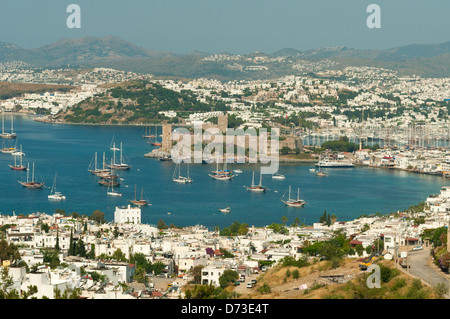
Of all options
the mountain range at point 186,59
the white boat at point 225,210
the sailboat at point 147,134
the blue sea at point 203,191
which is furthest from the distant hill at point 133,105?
the mountain range at point 186,59

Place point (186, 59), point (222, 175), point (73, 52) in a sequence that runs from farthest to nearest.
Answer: point (73, 52)
point (186, 59)
point (222, 175)

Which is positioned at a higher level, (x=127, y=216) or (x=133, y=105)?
(x=133, y=105)

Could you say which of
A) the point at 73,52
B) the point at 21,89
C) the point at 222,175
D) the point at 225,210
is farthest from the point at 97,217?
the point at 73,52

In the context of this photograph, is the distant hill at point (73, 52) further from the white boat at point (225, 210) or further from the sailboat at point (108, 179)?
the white boat at point (225, 210)

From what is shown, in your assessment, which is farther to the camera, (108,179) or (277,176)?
(277,176)

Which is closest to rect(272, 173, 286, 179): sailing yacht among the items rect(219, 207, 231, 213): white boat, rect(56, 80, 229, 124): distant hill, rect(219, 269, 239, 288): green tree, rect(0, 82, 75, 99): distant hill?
rect(219, 207, 231, 213): white boat

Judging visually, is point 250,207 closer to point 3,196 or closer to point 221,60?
point 3,196

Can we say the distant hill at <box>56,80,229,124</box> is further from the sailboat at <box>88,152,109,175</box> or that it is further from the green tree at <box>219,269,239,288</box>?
the green tree at <box>219,269,239,288</box>

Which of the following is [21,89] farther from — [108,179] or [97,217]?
[97,217]
